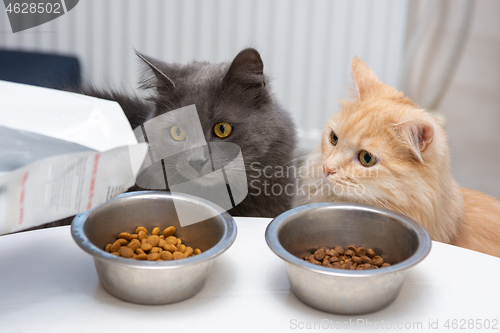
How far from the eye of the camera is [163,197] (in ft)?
3.14

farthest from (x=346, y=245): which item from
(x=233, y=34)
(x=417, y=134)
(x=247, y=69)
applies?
(x=233, y=34)

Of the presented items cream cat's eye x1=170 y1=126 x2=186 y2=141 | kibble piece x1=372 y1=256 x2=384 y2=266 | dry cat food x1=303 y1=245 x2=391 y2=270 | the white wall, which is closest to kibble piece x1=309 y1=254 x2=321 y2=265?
dry cat food x1=303 y1=245 x2=391 y2=270

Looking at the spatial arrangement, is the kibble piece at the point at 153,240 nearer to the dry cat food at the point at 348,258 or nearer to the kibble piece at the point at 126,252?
the kibble piece at the point at 126,252

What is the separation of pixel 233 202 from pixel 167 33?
1650 millimetres

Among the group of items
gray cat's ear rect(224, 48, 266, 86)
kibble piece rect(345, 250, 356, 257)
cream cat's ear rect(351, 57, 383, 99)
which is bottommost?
kibble piece rect(345, 250, 356, 257)

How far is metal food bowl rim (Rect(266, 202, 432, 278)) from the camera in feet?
2.32

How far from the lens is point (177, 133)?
1.29 m

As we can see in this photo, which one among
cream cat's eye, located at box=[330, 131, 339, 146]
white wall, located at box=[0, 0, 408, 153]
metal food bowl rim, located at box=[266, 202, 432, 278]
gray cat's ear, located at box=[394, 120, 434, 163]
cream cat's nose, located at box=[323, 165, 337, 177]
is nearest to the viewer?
metal food bowl rim, located at box=[266, 202, 432, 278]

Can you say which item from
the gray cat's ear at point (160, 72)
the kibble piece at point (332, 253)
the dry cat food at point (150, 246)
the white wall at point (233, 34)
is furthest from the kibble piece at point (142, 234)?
the white wall at point (233, 34)

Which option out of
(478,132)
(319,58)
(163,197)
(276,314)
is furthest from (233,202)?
(478,132)

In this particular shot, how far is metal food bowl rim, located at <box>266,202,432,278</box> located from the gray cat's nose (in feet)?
1.23

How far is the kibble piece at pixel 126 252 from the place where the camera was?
0.82m

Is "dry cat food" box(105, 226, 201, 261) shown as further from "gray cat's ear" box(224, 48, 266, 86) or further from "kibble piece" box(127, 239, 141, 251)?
"gray cat's ear" box(224, 48, 266, 86)

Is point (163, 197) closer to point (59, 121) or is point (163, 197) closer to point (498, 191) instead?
point (59, 121)
